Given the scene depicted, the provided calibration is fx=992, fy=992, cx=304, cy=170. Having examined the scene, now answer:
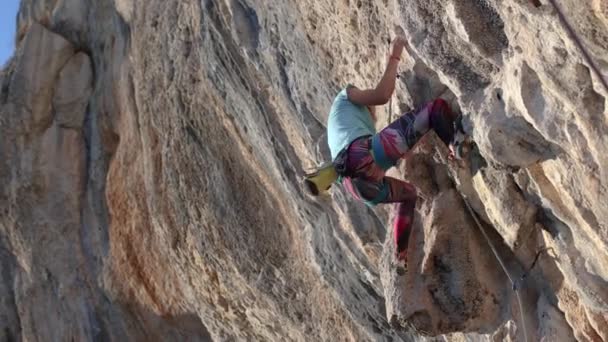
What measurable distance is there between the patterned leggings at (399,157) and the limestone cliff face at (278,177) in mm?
82

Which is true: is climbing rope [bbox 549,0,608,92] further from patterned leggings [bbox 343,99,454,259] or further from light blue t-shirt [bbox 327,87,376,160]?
light blue t-shirt [bbox 327,87,376,160]

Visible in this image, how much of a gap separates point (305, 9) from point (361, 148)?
4.72ft

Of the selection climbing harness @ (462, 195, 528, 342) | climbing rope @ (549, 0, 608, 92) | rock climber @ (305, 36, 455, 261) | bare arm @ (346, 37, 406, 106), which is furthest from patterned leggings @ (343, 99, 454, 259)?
climbing rope @ (549, 0, 608, 92)

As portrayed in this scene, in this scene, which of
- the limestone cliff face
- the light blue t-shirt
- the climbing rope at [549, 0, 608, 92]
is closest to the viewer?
the climbing rope at [549, 0, 608, 92]

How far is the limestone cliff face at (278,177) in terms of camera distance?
4215 mm

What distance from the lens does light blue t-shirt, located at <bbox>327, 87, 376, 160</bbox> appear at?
5133 millimetres

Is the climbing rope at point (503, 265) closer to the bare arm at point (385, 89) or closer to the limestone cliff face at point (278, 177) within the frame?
the limestone cliff face at point (278, 177)

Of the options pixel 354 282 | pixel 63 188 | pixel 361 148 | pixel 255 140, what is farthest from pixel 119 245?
pixel 361 148

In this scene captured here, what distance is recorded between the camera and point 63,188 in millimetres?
10188

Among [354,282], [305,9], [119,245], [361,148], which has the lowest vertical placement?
[119,245]

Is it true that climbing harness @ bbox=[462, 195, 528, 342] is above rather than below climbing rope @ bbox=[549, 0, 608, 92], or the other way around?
below

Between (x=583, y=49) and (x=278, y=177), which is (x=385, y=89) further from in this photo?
(x=278, y=177)

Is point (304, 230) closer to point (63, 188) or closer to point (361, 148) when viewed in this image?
point (361, 148)

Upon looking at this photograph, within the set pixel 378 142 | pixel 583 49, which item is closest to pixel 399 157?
pixel 378 142
